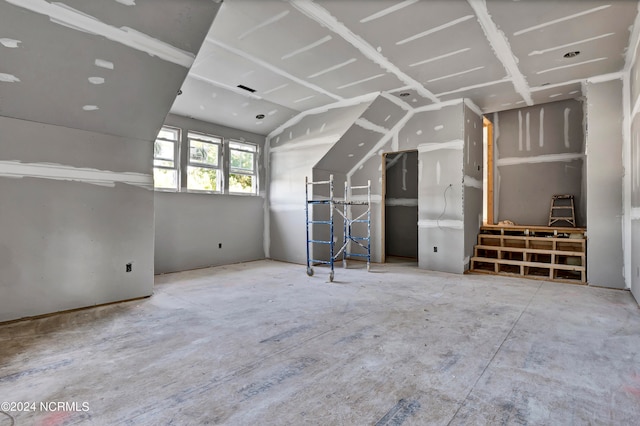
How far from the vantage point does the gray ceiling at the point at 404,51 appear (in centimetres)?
303

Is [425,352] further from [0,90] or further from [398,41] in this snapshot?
A: [0,90]

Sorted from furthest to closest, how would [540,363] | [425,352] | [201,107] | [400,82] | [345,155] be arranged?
1. [345,155]
2. [201,107]
3. [400,82]
4. [425,352]
5. [540,363]

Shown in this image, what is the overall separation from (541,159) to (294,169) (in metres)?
4.87

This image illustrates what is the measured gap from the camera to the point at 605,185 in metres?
4.50

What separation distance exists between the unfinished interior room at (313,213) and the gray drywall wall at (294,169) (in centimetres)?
6

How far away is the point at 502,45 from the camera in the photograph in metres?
3.66

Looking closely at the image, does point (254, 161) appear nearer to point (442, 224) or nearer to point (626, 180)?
point (442, 224)

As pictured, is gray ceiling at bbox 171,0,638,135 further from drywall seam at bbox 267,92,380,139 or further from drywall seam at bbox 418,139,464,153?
drywall seam at bbox 418,139,464,153

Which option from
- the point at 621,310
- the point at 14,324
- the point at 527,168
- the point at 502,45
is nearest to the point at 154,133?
the point at 14,324

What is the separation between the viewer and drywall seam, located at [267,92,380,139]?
209 inches

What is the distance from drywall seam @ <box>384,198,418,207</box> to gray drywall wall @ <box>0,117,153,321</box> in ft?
17.5

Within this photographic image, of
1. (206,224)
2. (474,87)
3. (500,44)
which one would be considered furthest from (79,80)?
(474,87)

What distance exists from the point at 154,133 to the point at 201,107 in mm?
1674

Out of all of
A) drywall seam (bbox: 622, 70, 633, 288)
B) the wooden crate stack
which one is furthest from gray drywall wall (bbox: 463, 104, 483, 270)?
Answer: drywall seam (bbox: 622, 70, 633, 288)
